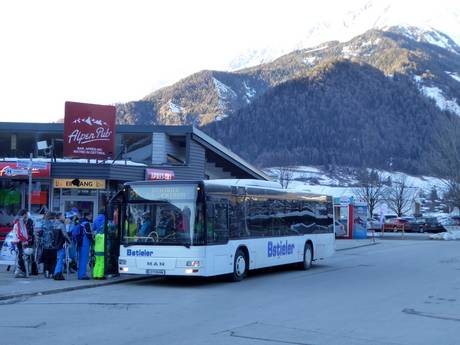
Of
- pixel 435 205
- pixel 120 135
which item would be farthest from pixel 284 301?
pixel 435 205

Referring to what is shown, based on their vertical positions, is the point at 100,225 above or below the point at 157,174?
below

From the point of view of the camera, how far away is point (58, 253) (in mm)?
17203

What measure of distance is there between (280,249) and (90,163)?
1077 cm

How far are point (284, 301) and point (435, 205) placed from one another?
90.4m

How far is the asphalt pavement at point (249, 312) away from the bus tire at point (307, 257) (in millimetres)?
2330

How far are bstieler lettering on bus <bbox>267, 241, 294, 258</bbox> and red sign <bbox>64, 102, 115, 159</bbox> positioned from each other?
418 inches

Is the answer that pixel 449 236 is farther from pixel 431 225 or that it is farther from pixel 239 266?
pixel 239 266

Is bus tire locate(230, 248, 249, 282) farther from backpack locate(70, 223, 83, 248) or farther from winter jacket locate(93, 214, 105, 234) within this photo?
backpack locate(70, 223, 83, 248)

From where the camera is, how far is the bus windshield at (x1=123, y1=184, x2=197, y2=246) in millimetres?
16172

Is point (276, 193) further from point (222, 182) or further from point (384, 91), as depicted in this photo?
point (384, 91)

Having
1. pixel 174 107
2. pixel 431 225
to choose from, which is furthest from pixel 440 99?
pixel 431 225

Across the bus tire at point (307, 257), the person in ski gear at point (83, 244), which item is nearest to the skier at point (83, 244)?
the person in ski gear at point (83, 244)

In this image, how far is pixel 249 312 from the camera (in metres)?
12.1

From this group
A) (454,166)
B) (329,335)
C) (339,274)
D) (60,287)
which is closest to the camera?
(329,335)
